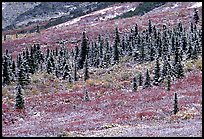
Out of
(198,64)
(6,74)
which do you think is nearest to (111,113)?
(6,74)

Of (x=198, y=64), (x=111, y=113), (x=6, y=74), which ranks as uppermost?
(x=111, y=113)

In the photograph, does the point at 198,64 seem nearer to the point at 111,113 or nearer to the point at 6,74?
the point at 6,74

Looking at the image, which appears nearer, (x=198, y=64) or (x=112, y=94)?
(x=112, y=94)

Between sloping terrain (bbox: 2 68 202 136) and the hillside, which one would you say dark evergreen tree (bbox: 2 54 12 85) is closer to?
the hillside

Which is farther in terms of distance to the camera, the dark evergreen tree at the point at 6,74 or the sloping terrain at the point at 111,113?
the dark evergreen tree at the point at 6,74

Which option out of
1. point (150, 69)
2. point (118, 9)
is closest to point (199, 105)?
point (150, 69)

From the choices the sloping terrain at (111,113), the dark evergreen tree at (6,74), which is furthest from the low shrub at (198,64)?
the dark evergreen tree at (6,74)

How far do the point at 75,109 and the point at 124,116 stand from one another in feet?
25.2

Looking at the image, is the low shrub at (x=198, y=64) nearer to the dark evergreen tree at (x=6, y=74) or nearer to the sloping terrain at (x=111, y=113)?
the sloping terrain at (x=111, y=113)

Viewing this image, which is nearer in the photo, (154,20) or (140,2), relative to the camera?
(154,20)

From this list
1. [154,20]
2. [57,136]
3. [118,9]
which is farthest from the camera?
[118,9]

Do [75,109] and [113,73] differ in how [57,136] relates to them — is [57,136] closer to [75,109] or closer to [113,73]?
[75,109]

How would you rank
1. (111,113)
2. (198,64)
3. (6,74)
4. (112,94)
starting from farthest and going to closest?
(198,64) < (6,74) < (112,94) < (111,113)

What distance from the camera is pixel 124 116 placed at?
114 feet
